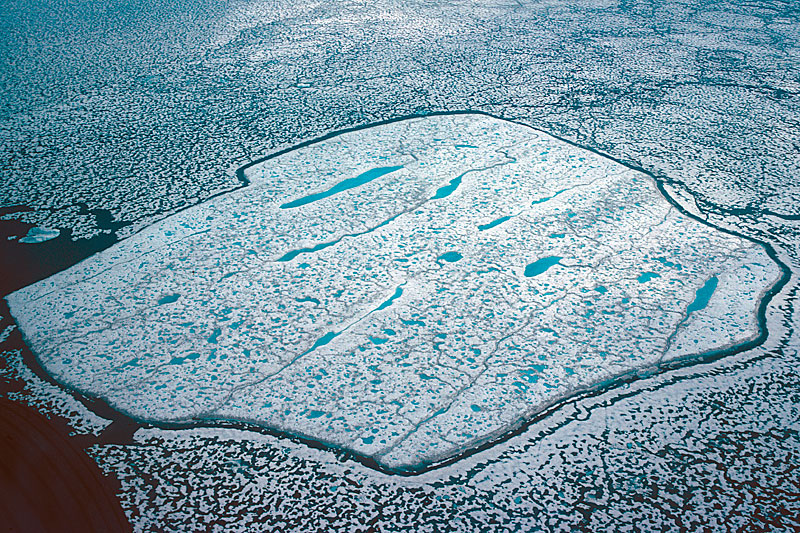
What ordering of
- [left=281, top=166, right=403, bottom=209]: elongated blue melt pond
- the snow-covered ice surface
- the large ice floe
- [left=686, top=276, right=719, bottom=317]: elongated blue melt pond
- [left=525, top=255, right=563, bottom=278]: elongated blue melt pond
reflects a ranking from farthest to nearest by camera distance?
[left=281, top=166, right=403, bottom=209]: elongated blue melt pond < [left=525, top=255, right=563, bottom=278]: elongated blue melt pond < [left=686, top=276, right=719, bottom=317]: elongated blue melt pond < the large ice floe < the snow-covered ice surface

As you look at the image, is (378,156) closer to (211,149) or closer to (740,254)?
(211,149)

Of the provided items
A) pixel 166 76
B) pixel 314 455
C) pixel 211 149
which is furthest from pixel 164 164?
pixel 314 455

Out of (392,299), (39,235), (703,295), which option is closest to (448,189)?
(392,299)

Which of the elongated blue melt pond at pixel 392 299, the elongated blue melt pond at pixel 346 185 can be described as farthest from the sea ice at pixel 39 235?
the elongated blue melt pond at pixel 392 299

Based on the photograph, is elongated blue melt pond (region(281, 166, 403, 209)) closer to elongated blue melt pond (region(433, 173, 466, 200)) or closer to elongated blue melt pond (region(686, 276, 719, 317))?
elongated blue melt pond (region(433, 173, 466, 200))

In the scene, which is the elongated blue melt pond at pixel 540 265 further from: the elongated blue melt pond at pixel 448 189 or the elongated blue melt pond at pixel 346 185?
the elongated blue melt pond at pixel 346 185

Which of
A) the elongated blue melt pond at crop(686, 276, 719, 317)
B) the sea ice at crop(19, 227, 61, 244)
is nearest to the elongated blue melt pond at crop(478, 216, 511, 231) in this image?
the elongated blue melt pond at crop(686, 276, 719, 317)

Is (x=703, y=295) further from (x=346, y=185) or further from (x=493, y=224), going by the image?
(x=346, y=185)
